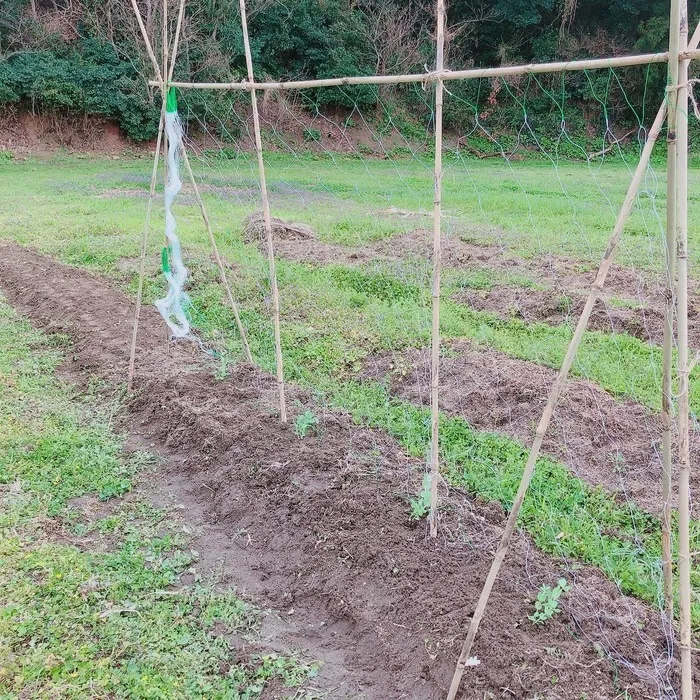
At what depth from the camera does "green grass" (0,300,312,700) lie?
2461 millimetres

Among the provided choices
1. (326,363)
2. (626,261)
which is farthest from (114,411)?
(626,261)

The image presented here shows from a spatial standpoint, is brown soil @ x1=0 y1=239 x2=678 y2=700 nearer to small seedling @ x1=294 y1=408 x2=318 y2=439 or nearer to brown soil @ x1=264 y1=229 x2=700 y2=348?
small seedling @ x1=294 y1=408 x2=318 y2=439

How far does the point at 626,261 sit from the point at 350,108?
17.0 meters

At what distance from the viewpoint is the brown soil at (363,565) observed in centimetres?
239

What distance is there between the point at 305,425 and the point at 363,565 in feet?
3.88

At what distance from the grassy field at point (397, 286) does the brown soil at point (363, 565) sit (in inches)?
12.7

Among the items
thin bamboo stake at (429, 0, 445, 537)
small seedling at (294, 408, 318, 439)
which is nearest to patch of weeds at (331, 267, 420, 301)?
small seedling at (294, 408, 318, 439)

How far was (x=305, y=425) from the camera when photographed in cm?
394

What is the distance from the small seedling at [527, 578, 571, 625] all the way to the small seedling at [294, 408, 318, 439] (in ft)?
5.76

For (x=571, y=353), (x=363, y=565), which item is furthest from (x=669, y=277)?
(x=363, y=565)

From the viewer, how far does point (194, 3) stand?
786 inches

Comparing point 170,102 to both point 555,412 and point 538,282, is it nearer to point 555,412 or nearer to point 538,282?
point 555,412

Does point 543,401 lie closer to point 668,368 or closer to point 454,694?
point 668,368

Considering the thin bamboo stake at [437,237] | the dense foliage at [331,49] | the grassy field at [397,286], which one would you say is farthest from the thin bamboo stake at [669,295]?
the dense foliage at [331,49]
